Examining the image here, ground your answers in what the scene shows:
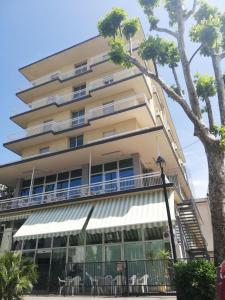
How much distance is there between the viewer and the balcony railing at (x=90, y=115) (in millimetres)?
23314

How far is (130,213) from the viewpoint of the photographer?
16.6 meters

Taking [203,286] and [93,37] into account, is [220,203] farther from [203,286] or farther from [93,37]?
[93,37]

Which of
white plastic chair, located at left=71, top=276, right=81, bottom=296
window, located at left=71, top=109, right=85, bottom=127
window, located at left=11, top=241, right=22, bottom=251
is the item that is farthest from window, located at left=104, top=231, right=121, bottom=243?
window, located at left=71, top=109, right=85, bottom=127

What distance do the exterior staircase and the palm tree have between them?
1199 centimetres

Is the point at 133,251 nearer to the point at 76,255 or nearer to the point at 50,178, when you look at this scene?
the point at 76,255

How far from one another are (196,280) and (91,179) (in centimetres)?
1522

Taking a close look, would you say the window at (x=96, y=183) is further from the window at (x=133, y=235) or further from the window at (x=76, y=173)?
the window at (x=133, y=235)

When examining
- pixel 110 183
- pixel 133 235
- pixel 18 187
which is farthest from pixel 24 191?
pixel 133 235

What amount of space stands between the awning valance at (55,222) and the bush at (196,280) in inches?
344

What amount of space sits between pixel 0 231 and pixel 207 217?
19.6m

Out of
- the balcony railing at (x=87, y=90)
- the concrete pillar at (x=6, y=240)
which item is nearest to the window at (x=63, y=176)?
the concrete pillar at (x=6, y=240)

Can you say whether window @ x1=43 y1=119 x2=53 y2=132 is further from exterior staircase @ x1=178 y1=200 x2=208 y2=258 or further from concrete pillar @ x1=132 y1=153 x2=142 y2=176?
exterior staircase @ x1=178 y1=200 x2=208 y2=258

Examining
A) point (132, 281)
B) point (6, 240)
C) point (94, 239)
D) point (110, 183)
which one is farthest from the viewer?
point (6, 240)

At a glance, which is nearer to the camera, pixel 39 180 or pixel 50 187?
pixel 50 187
